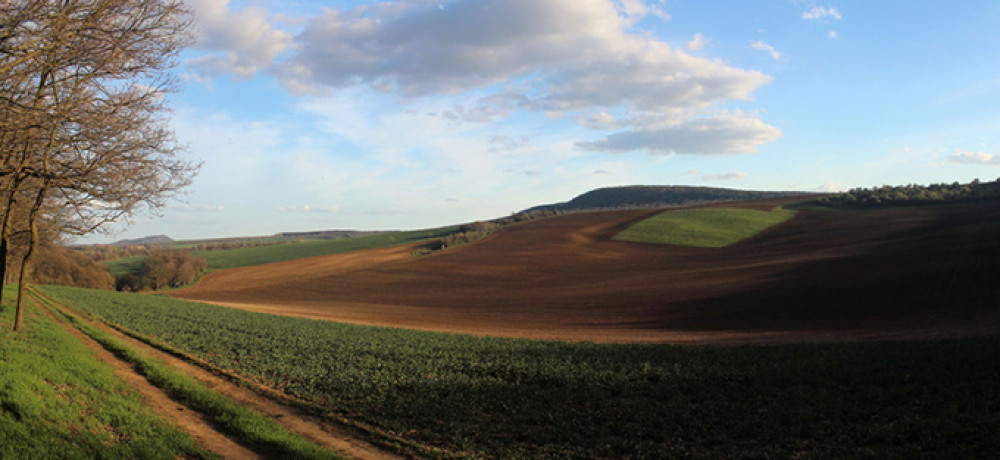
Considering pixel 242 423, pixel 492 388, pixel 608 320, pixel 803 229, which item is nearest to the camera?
pixel 242 423

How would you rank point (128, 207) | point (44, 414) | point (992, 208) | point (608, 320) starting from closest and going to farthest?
point (44, 414), point (128, 207), point (608, 320), point (992, 208)

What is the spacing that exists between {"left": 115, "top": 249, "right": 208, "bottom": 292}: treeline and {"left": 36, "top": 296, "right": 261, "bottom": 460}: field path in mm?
58244

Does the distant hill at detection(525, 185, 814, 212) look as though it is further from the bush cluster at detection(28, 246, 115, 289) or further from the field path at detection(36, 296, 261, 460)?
the field path at detection(36, 296, 261, 460)

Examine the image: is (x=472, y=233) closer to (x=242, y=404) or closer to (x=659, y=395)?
(x=659, y=395)

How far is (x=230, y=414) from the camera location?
10445 millimetres

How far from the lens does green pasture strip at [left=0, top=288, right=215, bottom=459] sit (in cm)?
716

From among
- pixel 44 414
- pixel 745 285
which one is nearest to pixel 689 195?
pixel 745 285

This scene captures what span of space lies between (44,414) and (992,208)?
233 feet

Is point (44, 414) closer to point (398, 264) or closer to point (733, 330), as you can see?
point (733, 330)

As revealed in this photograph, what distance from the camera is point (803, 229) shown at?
60.4 meters

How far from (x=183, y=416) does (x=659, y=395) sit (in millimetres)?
9755

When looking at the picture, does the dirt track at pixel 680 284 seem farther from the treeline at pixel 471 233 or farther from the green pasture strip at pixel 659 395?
the green pasture strip at pixel 659 395

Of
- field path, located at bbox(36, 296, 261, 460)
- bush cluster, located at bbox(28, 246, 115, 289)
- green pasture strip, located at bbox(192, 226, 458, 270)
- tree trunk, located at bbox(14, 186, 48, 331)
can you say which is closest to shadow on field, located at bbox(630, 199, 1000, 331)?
field path, located at bbox(36, 296, 261, 460)

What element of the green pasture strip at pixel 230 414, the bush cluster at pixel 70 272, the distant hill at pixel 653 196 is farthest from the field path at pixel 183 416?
the distant hill at pixel 653 196
